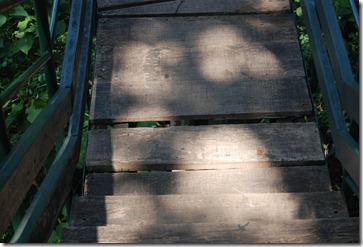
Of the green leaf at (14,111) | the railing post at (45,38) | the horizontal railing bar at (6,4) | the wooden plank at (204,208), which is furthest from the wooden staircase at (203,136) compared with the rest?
the green leaf at (14,111)

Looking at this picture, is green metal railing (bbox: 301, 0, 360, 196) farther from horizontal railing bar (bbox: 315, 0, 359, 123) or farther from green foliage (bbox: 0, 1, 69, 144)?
green foliage (bbox: 0, 1, 69, 144)

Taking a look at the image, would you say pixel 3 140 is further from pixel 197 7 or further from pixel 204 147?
pixel 197 7

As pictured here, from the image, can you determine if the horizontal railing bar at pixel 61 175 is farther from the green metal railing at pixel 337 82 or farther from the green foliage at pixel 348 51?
the green foliage at pixel 348 51

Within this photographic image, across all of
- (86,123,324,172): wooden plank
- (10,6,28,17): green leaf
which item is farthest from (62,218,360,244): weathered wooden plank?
(10,6,28,17): green leaf

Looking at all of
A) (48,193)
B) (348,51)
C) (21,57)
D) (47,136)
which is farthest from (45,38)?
(21,57)

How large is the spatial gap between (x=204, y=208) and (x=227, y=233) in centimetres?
45

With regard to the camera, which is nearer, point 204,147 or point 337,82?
point 337,82

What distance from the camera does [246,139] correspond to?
3047 millimetres

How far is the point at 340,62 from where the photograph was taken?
2.62 metres

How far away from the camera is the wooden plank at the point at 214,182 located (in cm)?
287

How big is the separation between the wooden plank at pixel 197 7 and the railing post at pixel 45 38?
1168 millimetres

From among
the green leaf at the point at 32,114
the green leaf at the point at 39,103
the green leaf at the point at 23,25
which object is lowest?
the green leaf at the point at 39,103

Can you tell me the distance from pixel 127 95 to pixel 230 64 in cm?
57

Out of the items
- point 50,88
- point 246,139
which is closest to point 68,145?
point 50,88
